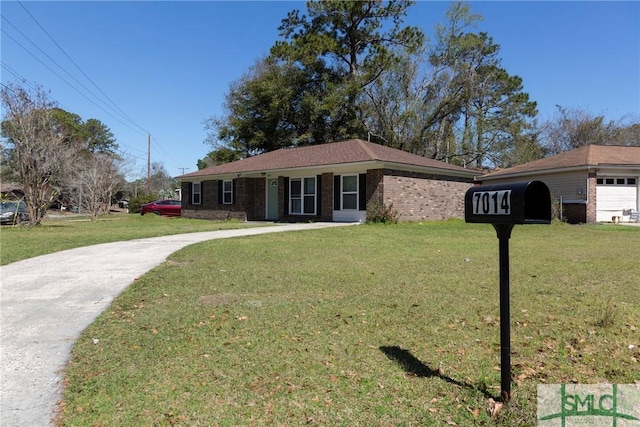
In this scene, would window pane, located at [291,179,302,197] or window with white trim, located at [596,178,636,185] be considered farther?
window pane, located at [291,179,302,197]

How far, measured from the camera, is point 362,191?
1834cm

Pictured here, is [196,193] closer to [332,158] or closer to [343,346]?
[332,158]

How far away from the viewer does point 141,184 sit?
61.7m

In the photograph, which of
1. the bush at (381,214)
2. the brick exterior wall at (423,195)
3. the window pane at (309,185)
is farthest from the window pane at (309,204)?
the brick exterior wall at (423,195)

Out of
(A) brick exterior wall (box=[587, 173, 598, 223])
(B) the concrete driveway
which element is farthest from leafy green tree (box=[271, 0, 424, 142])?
(B) the concrete driveway

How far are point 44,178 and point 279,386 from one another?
18184 mm

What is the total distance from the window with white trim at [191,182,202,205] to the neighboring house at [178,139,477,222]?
0.85 metres

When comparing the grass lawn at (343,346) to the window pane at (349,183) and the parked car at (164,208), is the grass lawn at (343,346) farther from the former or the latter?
the parked car at (164,208)

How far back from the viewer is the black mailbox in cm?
233

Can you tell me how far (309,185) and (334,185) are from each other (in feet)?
5.68

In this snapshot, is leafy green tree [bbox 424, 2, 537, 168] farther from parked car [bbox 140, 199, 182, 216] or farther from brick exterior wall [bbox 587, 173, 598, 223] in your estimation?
parked car [bbox 140, 199, 182, 216]

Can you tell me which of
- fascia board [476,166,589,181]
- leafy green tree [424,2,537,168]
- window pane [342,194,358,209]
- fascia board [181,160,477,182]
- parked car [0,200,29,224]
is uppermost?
leafy green tree [424,2,537,168]

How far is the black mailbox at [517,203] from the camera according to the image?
2.33 meters
